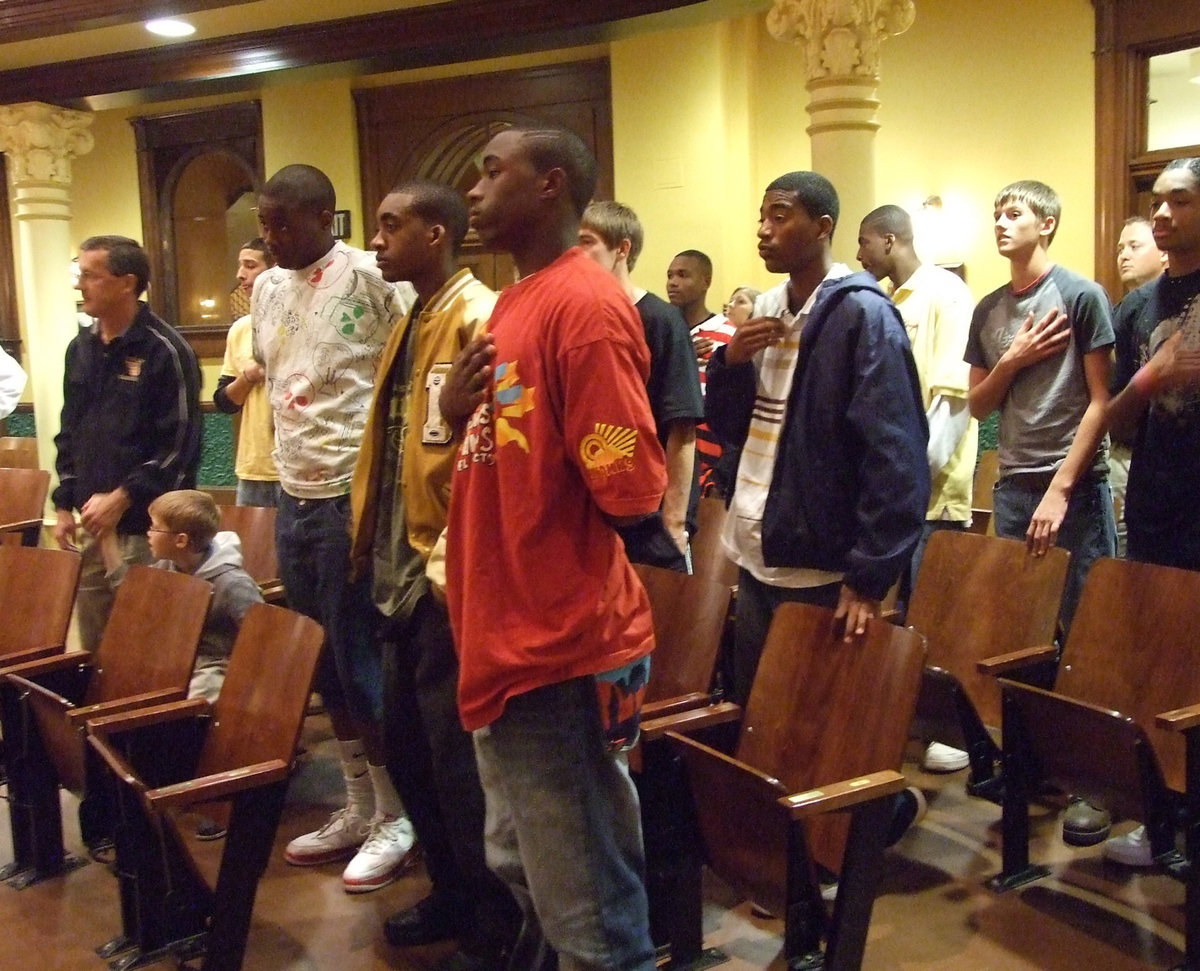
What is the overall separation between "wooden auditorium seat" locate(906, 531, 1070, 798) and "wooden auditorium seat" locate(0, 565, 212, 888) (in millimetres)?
1629

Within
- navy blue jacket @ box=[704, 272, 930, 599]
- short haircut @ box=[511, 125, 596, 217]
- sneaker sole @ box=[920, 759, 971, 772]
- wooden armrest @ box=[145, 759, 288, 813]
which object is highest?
short haircut @ box=[511, 125, 596, 217]

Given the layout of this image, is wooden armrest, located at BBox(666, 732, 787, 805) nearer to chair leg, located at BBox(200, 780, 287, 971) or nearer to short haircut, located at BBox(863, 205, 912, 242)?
chair leg, located at BBox(200, 780, 287, 971)

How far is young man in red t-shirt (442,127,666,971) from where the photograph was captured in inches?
56.6

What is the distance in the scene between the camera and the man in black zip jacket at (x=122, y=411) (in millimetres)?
3053

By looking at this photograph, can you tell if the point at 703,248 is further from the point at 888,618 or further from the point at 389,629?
the point at 389,629

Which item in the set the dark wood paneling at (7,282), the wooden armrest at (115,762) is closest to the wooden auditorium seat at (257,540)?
the wooden armrest at (115,762)

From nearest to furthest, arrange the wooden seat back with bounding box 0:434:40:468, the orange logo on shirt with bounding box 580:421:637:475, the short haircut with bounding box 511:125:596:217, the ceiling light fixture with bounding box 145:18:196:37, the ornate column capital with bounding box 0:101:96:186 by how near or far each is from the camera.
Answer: the orange logo on shirt with bounding box 580:421:637:475 < the short haircut with bounding box 511:125:596:217 < the ceiling light fixture with bounding box 145:18:196:37 < the wooden seat back with bounding box 0:434:40:468 < the ornate column capital with bounding box 0:101:96:186

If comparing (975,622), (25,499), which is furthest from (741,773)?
(25,499)

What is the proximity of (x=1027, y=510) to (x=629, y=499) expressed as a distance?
1839mm

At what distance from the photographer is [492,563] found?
1488 millimetres

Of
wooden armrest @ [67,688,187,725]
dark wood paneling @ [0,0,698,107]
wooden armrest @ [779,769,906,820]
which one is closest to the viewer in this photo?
wooden armrest @ [779,769,906,820]

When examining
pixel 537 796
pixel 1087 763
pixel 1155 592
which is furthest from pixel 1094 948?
pixel 537 796

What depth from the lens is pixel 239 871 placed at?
6.78 feet

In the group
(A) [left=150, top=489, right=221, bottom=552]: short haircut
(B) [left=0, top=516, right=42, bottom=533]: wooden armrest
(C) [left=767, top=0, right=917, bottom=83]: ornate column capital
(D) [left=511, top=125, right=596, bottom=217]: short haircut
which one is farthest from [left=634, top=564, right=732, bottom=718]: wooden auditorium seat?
(B) [left=0, top=516, right=42, bottom=533]: wooden armrest
